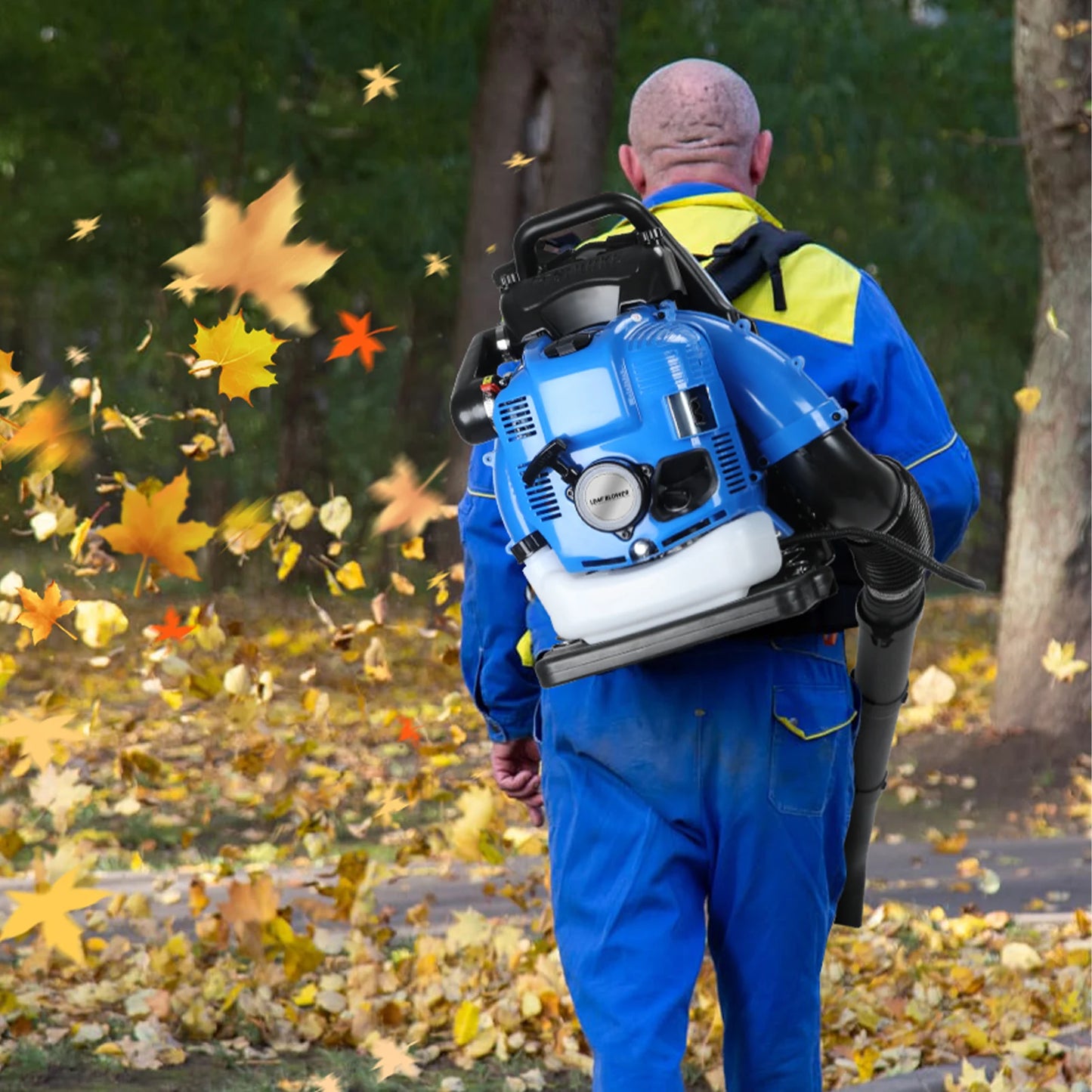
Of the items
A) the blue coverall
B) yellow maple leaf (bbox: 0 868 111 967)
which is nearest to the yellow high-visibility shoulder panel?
the blue coverall

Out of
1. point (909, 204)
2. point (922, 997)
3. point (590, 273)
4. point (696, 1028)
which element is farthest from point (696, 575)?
point (909, 204)

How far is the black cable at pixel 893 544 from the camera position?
8.07ft

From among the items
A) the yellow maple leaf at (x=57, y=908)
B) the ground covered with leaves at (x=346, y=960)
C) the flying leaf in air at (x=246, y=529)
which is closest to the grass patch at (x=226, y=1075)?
the ground covered with leaves at (x=346, y=960)

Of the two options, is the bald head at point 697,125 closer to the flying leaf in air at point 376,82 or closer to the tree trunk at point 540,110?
the flying leaf in air at point 376,82

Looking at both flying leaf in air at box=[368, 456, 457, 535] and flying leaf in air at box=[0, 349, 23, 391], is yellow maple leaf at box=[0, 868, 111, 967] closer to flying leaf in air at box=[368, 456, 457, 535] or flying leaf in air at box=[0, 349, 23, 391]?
flying leaf in air at box=[0, 349, 23, 391]

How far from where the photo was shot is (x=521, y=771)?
3213mm

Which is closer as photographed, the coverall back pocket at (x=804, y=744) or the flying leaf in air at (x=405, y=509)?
the coverall back pocket at (x=804, y=744)

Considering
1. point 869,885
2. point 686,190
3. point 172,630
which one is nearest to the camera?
point 686,190

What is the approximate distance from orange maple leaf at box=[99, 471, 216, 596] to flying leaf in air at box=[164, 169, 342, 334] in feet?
2.72

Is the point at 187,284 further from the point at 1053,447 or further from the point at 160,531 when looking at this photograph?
the point at 1053,447

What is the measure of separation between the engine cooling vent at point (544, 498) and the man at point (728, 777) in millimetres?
311

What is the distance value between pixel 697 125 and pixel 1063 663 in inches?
280

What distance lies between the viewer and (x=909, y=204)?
17844mm

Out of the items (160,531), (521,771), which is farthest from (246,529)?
(521,771)
